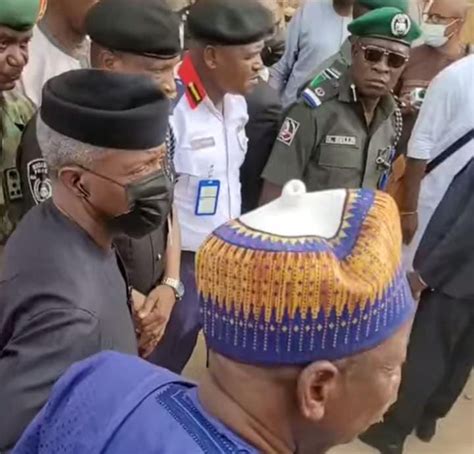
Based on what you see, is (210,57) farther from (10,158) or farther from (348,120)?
(10,158)

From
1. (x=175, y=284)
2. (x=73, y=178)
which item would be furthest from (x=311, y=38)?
(x=73, y=178)

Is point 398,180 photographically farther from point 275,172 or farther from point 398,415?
point 398,415

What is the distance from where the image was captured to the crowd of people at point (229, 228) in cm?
121

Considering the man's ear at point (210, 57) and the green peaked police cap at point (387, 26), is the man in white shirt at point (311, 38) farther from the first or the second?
the man's ear at point (210, 57)

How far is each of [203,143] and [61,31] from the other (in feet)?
2.21

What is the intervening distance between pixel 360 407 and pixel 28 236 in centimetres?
91

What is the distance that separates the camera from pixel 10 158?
103 inches

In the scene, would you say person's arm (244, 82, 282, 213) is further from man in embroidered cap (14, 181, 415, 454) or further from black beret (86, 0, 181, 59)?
man in embroidered cap (14, 181, 415, 454)

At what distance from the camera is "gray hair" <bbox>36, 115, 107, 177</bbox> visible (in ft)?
6.64

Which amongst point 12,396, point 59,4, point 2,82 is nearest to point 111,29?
point 2,82

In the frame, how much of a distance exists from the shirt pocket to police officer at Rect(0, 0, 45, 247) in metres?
1.10

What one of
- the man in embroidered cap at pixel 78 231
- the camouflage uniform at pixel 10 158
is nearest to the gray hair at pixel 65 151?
the man in embroidered cap at pixel 78 231

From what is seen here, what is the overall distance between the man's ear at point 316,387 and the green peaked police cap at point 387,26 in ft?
7.55

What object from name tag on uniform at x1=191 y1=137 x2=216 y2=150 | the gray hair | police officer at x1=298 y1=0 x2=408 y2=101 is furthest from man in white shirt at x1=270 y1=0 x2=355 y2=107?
the gray hair
